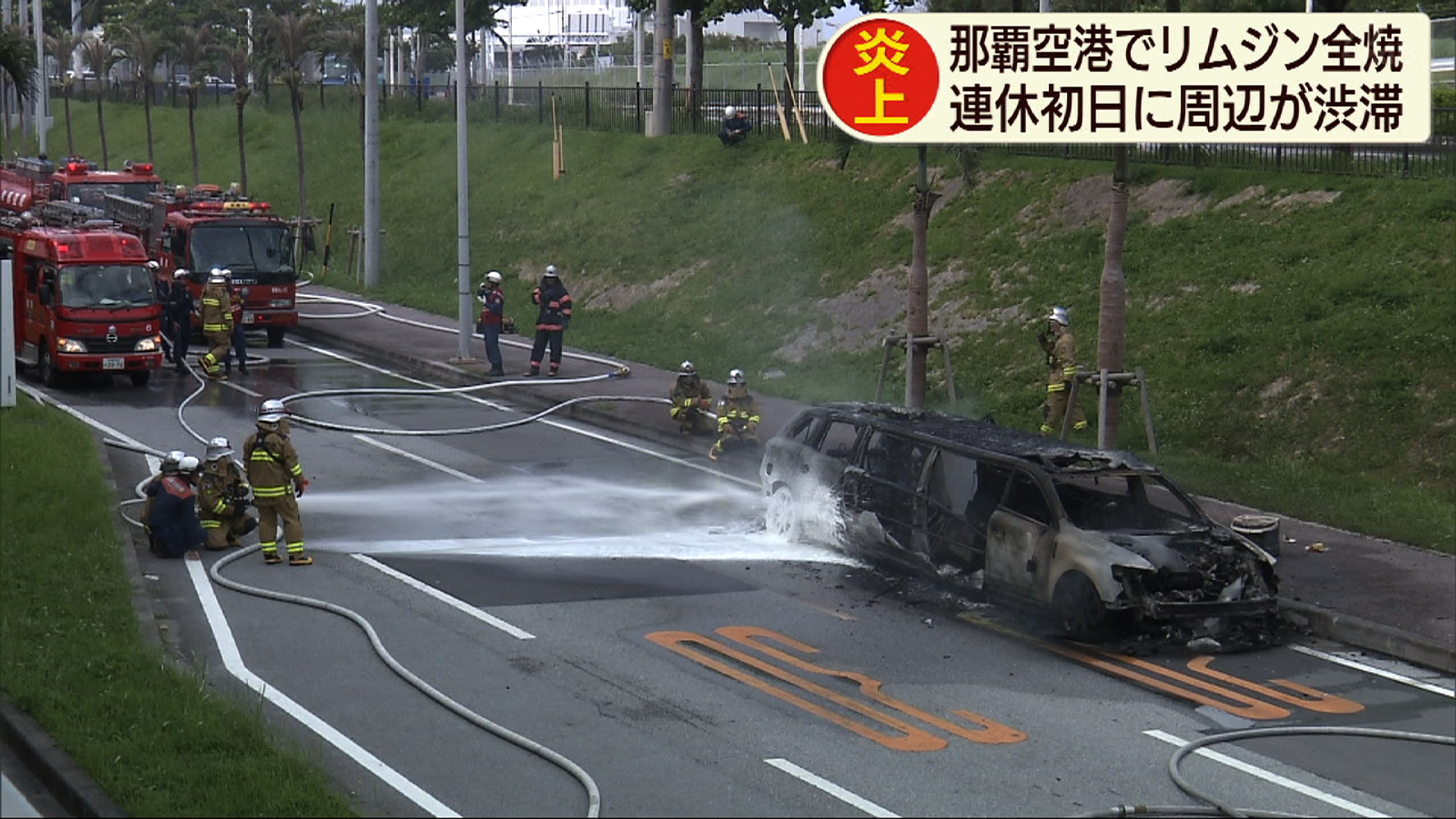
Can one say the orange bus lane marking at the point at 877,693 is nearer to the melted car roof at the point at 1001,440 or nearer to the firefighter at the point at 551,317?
the melted car roof at the point at 1001,440

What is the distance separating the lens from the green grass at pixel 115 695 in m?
9.38

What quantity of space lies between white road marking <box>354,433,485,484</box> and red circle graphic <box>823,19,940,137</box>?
22.8 ft

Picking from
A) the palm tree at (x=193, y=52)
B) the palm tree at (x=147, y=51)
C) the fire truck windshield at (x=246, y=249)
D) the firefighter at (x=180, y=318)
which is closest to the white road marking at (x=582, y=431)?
the fire truck windshield at (x=246, y=249)

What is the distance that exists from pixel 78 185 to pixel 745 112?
49.8 feet

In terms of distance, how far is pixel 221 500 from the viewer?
16.9 m

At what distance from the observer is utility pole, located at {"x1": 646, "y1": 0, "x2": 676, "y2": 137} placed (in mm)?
43188

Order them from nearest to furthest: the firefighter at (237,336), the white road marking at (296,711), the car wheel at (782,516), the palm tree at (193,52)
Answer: the white road marking at (296,711) < the car wheel at (782,516) < the firefighter at (237,336) < the palm tree at (193,52)

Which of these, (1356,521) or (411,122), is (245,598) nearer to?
(1356,521)

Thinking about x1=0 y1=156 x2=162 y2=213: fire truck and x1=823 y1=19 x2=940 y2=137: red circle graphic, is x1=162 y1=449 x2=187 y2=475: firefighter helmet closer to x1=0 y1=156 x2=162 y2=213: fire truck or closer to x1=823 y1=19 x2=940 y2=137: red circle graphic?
x1=823 y1=19 x2=940 y2=137: red circle graphic

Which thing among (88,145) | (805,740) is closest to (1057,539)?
(805,740)

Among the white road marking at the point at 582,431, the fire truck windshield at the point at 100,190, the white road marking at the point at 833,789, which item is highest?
the fire truck windshield at the point at 100,190

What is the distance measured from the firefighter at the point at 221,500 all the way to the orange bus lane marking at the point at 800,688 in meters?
5.17
